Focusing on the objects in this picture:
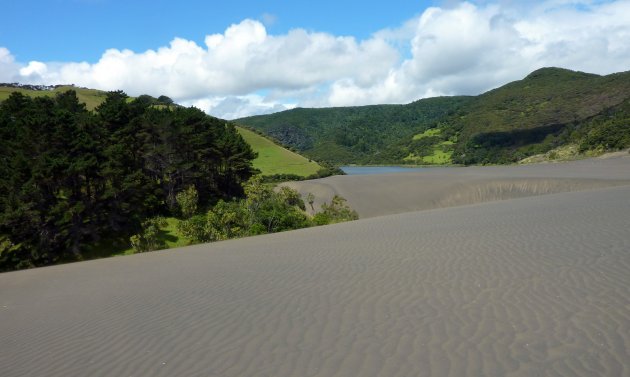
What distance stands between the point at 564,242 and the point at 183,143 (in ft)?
131

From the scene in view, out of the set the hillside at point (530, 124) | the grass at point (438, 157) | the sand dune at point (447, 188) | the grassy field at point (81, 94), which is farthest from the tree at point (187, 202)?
the grass at point (438, 157)

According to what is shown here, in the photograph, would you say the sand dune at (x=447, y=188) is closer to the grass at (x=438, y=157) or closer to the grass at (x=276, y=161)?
the grass at (x=276, y=161)

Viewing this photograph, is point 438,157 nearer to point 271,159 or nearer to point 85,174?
point 271,159

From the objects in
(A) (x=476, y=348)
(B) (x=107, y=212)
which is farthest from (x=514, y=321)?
Result: (B) (x=107, y=212)

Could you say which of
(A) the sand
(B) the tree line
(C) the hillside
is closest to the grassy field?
(B) the tree line

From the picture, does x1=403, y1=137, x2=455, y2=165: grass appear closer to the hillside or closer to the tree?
the hillside

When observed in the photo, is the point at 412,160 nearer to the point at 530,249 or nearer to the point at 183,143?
the point at 183,143

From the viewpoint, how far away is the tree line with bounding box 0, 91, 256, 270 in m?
27.5

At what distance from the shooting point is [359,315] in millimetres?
7305

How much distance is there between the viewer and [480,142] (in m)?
152

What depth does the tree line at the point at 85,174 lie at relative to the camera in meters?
27.5

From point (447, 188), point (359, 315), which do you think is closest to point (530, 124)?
point (447, 188)

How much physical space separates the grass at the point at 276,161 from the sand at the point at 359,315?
69.2m

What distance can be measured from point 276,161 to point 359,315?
8262 centimetres
